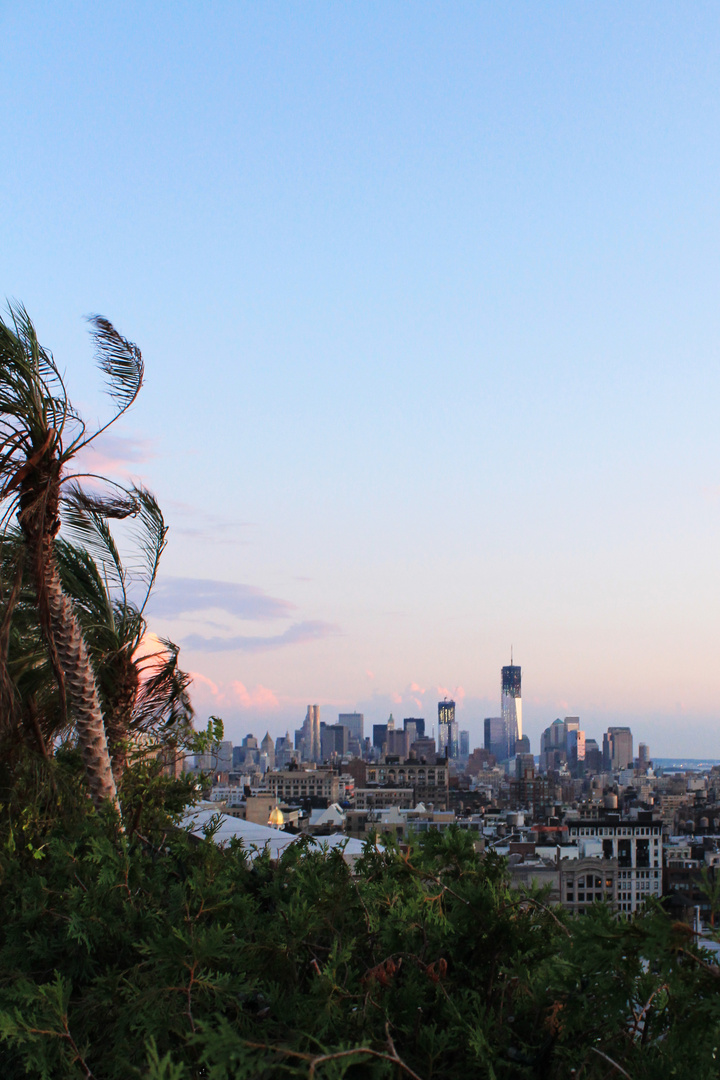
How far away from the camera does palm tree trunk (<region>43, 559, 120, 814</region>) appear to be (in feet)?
21.9

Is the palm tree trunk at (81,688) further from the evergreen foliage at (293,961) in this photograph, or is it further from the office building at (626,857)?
the office building at (626,857)

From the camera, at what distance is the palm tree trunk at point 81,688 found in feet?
21.9

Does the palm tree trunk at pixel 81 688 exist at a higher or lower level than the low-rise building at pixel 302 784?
higher

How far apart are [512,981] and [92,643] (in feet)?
18.3

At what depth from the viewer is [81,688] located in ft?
22.4

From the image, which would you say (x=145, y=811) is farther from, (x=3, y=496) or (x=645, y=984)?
(x=645, y=984)

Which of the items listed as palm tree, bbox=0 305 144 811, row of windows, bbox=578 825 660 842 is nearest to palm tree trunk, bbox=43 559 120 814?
palm tree, bbox=0 305 144 811

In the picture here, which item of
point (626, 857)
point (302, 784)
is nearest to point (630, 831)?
point (626, 857)

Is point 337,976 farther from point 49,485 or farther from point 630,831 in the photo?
point 630,831

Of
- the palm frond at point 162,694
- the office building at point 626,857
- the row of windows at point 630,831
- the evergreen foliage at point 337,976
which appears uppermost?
the palm frond at point 162,694

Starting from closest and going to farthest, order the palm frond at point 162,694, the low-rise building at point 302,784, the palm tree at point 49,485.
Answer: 1. the palm tree at point 49,485
2. the palm frond at point 162,694
3. the low-rise building at point 302,784

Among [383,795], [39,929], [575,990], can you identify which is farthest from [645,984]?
[383,795]

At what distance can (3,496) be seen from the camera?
6098mm

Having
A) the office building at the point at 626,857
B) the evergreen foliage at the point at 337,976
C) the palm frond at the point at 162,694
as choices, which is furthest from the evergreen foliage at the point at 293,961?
the office building at the point at 626,857
